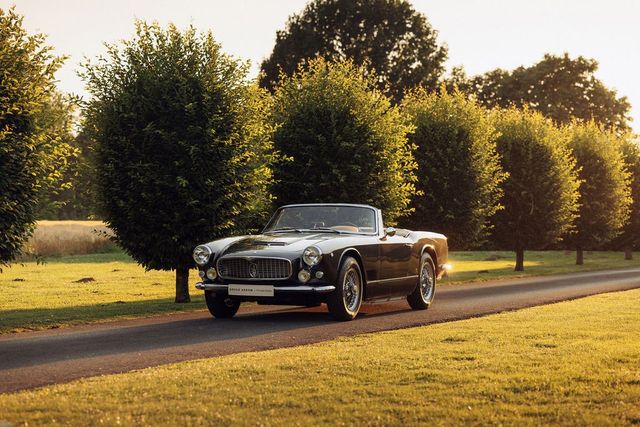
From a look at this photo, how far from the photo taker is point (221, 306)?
1585cm

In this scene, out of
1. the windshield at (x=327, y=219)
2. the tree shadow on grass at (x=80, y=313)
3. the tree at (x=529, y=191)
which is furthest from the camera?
the tree at (x=529, y=191)

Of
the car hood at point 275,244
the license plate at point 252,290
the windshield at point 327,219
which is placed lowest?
the license plate at point 252,290

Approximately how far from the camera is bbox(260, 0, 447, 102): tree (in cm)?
5903

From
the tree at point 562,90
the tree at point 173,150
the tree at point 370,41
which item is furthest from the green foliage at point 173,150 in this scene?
the tree at point 562,90

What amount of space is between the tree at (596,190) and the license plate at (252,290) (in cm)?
3508

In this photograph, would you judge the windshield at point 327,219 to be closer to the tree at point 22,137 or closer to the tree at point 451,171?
the tree at point 22,137

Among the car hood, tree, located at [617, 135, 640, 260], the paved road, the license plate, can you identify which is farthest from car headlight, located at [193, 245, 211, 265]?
tree, located at [617, 135, 640, 260]

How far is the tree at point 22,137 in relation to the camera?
1542cm

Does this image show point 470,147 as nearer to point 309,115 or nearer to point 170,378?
point 309,115

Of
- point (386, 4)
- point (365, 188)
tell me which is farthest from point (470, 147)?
point (386, 4)

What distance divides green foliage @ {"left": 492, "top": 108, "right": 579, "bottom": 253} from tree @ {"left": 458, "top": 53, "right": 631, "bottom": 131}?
37.5 m

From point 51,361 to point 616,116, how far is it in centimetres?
7573

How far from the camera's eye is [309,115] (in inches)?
985

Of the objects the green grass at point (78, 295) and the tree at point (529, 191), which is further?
the tree at point (529, 191)
